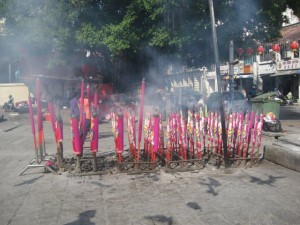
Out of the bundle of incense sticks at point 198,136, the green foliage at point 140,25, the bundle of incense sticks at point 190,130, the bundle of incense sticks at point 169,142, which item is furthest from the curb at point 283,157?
the green foliage at point 140,25

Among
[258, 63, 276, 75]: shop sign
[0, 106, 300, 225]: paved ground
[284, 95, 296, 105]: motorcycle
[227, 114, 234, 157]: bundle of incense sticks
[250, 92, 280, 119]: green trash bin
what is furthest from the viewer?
[258, 63, 276, 75]: shop sign

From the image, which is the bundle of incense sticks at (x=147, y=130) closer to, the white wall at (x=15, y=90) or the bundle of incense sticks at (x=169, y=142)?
the bundle of incense sticks at (x=169, y=142)

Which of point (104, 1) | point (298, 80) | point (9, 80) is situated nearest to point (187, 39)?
point (104, 1)

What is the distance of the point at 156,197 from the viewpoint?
4031 millimetres

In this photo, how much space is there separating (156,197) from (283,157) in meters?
2.30

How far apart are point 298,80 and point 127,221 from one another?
22384mm

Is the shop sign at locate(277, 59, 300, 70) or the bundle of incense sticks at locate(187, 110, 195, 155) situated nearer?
the bundle of incense sticks at locate(187, 110, 195, 155)

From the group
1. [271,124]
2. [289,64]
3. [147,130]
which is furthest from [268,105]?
[289,64]

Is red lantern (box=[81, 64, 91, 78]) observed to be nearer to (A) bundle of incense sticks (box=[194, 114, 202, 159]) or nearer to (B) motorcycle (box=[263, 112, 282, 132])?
(B) motorcycle (box=[263, 112, 282, 132])

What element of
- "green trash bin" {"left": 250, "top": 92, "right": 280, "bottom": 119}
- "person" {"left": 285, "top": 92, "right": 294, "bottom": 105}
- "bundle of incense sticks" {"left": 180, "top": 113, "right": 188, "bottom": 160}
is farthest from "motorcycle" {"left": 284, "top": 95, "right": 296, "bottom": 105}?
"bundle of incense sticks" {"left": 180, "top": 113, "right": 188, "bottom": 160}

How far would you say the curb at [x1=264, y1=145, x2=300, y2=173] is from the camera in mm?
4991

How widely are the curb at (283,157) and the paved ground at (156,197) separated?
0.36 feet

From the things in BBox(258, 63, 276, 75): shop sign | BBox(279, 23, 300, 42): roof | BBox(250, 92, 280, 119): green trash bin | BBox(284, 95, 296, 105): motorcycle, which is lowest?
BBox(284, 95, 296, 105): motorcycle

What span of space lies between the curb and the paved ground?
0.36 ft
